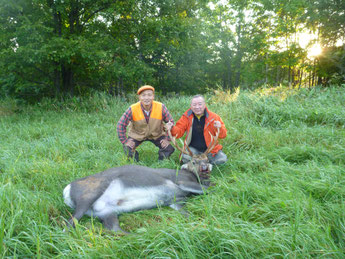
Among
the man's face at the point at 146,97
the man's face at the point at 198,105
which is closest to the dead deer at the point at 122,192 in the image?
the man's face at the point at 198,105

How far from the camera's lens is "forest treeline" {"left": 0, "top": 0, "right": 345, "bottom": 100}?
8258 millimetres

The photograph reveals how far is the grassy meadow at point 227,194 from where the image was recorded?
1747 millimetres

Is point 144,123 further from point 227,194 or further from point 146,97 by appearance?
point 227,194

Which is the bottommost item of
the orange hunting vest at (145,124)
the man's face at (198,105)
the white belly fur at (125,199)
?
the white belly fur at (125,199)

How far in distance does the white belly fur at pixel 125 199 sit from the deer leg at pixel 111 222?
52mm

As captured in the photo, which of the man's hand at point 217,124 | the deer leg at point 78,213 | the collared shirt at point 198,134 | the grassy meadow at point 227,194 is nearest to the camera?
the grassy meadow at point 227,194

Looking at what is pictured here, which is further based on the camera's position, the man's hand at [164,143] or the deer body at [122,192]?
the man's hand at [164,143]

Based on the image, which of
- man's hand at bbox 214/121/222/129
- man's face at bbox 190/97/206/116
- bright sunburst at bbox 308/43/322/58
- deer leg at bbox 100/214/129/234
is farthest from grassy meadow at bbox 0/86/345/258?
bright sunburst at bbox 308/43/322/58

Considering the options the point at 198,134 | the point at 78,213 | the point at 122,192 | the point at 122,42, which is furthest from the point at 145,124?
the point at 122,42

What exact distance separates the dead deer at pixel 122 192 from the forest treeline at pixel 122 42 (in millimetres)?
6496

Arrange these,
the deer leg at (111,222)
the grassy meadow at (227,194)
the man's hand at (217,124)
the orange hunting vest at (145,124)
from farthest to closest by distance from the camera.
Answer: the orange hunting vest at (145,124) < the man's hand at (217,124) < the deer leg at (111,222) < the grassy meadow at (227,194)

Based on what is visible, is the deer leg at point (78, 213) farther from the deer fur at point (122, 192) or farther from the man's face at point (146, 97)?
the man's face at point (146, 97)

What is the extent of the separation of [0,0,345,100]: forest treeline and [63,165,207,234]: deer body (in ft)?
21.3

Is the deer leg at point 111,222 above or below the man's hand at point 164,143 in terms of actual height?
below
